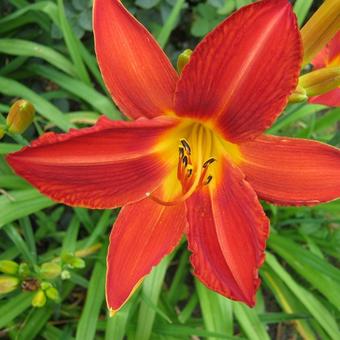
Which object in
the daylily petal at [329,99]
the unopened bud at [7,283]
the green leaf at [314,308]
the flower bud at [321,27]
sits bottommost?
the green leaf at [314,308]

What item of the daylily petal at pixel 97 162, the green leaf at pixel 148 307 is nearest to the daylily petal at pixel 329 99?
the daylily petal at pixel 97 162

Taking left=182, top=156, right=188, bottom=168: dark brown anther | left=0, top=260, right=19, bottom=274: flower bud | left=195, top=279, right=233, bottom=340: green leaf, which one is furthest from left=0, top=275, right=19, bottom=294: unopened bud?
left=195, top=279, right=233, bottom=340: green leaf

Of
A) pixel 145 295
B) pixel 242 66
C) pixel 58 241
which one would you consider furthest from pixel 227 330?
pixel 242 66

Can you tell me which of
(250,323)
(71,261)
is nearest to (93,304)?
(71,261)

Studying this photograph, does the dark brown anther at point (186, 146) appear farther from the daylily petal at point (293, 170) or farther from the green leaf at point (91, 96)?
the green leaf at point (91, 96)

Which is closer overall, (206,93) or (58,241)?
(206,93)

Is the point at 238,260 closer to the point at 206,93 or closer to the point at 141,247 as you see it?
the point at 141,247

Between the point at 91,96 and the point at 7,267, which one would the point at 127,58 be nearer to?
the point at 7,267
